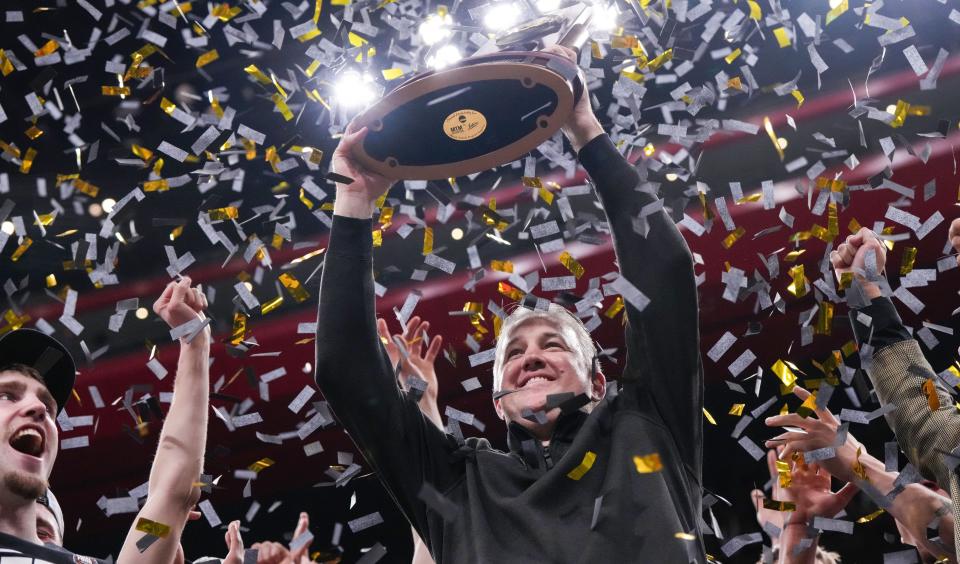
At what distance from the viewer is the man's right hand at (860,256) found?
2406 mm

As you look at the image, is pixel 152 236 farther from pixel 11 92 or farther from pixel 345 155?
pixel 345 155

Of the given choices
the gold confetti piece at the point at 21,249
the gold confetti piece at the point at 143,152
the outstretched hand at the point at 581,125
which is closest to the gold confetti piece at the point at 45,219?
the gold confetti piece at the point at 21,249

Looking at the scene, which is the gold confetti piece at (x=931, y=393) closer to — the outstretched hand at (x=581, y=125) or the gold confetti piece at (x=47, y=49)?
the outstretched hand at (x=581, y=125)

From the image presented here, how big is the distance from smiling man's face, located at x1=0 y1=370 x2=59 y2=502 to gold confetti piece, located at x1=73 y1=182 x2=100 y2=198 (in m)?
2.43

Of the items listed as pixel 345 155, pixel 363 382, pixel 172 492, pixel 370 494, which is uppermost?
pixel 345 155

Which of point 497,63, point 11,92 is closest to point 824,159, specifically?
point 497,63

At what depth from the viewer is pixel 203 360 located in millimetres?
2396

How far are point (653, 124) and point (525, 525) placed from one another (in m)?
2.98

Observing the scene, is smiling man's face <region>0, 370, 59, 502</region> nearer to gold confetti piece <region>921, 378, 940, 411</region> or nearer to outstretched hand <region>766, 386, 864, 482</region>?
outstretched hand <region>766, 386, 864, 482</region>

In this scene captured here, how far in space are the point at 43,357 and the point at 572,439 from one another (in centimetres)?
150

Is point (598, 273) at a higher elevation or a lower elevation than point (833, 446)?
lower

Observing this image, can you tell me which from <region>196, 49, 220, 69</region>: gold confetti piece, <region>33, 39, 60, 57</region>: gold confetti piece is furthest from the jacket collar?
<region>33, 39, 60, 57</region>: gold confetti piece

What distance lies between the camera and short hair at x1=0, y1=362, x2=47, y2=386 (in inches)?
97.8

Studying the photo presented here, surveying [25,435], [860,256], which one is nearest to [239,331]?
[25,435]
